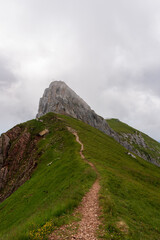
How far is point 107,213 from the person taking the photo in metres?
12.7

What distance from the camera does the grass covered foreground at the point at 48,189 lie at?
38.8 feet

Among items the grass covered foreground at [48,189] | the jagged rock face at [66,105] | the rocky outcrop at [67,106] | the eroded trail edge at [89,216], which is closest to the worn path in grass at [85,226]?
the eroded trail edge at [89,216]

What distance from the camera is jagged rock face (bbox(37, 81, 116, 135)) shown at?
396 ft

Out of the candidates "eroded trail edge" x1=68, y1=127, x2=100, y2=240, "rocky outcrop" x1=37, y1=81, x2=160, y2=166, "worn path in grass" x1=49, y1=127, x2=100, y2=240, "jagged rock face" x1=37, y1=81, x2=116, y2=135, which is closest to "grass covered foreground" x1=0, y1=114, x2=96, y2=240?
"worn path in grass" x1=49, y1=127, x2=100, y2=240

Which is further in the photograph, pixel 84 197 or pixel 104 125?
pixel 104 125

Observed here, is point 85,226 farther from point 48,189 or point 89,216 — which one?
point 48,189

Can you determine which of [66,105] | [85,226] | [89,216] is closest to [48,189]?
[89,216]

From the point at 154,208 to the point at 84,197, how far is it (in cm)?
1143

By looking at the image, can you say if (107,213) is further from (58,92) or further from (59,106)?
(58,92)

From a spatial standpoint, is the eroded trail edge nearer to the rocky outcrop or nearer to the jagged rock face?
the rocky outcrop

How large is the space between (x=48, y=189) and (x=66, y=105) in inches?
3866

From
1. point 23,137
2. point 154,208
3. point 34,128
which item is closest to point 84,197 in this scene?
point 154,208

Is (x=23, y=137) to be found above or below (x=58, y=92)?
below

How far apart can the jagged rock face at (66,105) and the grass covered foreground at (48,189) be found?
33807 mm
